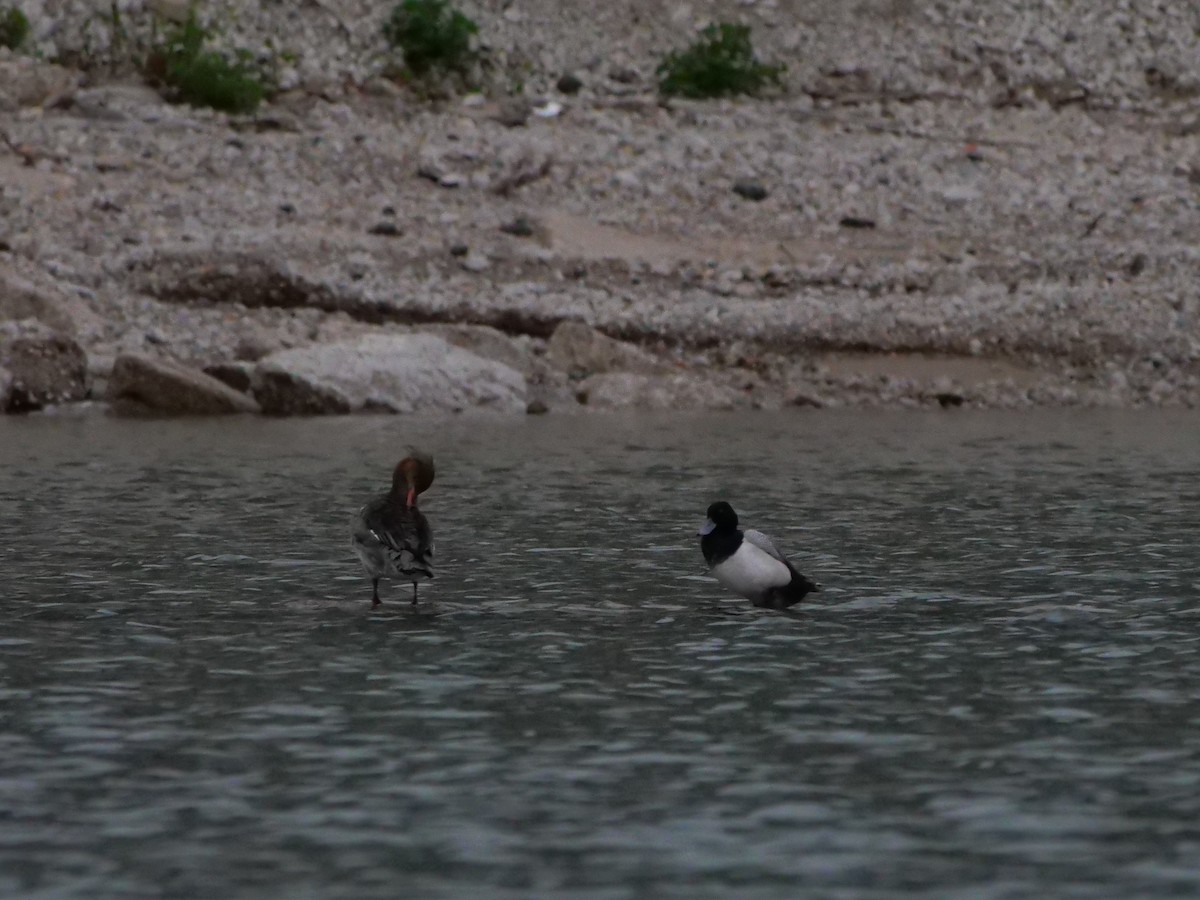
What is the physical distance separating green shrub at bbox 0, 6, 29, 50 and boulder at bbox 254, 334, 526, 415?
13377mm

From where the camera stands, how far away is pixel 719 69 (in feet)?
134

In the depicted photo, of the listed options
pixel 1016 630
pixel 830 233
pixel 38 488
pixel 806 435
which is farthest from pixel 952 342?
pixel 1016 630

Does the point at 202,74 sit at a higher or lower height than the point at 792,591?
higher

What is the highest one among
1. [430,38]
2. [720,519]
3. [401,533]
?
[430,38]

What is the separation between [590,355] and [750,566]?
17897 millimetres

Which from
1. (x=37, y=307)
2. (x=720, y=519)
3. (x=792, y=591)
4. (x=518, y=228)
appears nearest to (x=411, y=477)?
(x=720, y=519)

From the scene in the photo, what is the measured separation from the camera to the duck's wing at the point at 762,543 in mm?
12086

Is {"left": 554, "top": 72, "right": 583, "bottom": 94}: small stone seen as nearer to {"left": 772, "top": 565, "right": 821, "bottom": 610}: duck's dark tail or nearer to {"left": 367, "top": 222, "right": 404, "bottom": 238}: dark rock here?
{"left": 367, "top": 222, "right": 404, "bottom": 238}: dark rock

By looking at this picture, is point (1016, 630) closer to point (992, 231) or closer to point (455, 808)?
point (455, 808)

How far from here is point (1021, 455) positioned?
22.4 m

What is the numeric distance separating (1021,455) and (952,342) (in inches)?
345

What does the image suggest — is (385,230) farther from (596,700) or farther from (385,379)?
(596,700)

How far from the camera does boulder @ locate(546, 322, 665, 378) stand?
2972 centimetres

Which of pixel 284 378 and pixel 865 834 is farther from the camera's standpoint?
pixel 284 378
